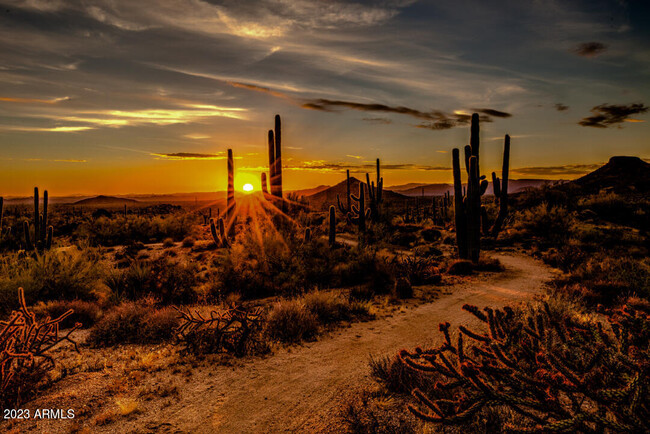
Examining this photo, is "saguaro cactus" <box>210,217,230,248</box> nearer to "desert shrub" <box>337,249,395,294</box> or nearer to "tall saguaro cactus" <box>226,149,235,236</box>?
"tall saguaro cactus" <box>226,149,235,236</box>

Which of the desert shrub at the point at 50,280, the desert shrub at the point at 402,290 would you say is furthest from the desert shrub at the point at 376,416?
the desert shrub at the point at 50,280

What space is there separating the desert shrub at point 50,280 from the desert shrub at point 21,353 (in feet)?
18.5

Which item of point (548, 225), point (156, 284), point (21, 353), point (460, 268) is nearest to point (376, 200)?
point (548, 225)

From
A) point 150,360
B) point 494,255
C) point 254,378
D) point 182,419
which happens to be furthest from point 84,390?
point 494,255

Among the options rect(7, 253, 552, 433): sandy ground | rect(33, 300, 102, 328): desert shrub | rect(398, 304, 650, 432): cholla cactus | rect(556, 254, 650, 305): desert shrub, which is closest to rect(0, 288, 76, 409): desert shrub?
rect(7, 253, 552, 433): sandy ground

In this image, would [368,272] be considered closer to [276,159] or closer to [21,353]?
[276,159]

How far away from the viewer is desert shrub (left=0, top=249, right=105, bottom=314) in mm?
10300

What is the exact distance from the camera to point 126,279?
12.3m

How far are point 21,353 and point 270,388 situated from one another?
3.76 metres

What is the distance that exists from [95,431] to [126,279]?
8607mm

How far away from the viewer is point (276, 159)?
19.7 m

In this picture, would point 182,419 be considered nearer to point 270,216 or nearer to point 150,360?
point 150,360

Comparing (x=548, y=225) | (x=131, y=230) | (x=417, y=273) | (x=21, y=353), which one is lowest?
(x=417, y=273)

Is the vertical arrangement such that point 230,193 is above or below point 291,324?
above
